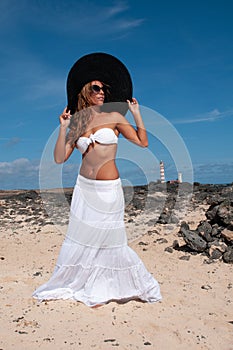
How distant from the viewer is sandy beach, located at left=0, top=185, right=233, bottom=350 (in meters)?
4.48

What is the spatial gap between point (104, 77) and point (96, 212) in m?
1.67

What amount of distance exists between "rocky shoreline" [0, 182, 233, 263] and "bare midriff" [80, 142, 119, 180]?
3.59 m

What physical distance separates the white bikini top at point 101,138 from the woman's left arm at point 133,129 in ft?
0.48

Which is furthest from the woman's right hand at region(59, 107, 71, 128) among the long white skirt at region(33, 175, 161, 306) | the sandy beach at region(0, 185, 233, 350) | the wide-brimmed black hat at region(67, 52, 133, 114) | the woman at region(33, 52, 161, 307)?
the sandy beach at region(0, 185, 233, 350)

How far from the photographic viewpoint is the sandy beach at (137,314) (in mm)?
4484

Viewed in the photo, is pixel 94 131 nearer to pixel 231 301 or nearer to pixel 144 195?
pixel 231 301

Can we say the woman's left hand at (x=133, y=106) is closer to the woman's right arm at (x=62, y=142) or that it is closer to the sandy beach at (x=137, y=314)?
the woman's right arm at (x=62, y=142)

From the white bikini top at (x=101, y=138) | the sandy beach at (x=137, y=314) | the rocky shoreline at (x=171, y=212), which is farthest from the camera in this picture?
the rocky shoreline at (x=171, y=212)

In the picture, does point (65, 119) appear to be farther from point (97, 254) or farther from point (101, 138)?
point (97, 254)

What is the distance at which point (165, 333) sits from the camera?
4664mm

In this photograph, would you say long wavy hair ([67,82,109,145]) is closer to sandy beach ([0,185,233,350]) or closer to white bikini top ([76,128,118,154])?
white bikini top ([76,128,118,154])

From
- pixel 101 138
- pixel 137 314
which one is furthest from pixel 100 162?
pixel 137 314

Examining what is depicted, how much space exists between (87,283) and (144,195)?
10.7 meters

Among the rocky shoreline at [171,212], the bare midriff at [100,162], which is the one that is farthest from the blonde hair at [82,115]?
the rocky shoreline at [171,212]
